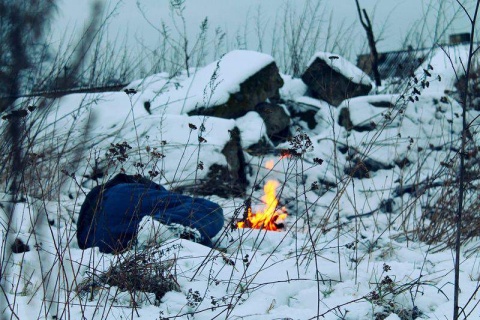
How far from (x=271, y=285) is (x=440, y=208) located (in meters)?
1.67

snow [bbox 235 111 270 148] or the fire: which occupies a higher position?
snow [bbox 235 111 270 148]

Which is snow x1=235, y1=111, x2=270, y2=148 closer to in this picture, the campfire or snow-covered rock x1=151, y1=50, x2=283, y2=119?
snow-covered rock x1=151, y1=50, x2=283, y2=119

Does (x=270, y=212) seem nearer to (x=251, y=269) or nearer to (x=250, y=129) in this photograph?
(x=251, y=269)

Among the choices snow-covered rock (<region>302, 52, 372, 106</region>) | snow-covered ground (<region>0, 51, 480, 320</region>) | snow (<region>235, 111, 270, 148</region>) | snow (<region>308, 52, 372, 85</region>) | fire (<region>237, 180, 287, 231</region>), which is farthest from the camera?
snow-covered rock (<region>302, 52, 372, 106</region>)

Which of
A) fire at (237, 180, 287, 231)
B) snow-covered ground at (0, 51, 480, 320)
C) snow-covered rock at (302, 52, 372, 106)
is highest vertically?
snow-covered rock at (302, 52, 372, 106)

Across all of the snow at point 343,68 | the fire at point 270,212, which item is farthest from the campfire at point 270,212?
the snow at point 343,68

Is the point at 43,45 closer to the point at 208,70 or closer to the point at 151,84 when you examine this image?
the point at 208,70

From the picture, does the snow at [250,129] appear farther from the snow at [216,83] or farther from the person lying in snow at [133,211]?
the person lying in snow at [133,211]

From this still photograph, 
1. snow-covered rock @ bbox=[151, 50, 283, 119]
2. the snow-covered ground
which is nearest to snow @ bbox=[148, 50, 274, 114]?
snow-covered rock @ bbox=[151, 50, 283, 119]

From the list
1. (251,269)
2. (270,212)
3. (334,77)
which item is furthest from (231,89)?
(251,269)

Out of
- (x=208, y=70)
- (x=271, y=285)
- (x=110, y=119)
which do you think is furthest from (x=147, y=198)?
(x=208, y=70)

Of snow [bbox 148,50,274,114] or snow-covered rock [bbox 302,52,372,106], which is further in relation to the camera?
snow-covered rock [bbox 302,52,372,106]

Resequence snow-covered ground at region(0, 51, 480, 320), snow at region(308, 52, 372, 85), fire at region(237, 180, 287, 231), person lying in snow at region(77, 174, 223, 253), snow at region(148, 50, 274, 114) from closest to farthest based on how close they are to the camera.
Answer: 1. snow-covered ground at region(0, 51, 480, 320)
2. person lying in snow at region(77, 174, 223, 253)
3. fire at region(237, 180, 287, 231)
4. snow at region(148, 50, 274, 114)
5. snow at region(308, 52, 372, 85)

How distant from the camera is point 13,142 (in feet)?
2.17
